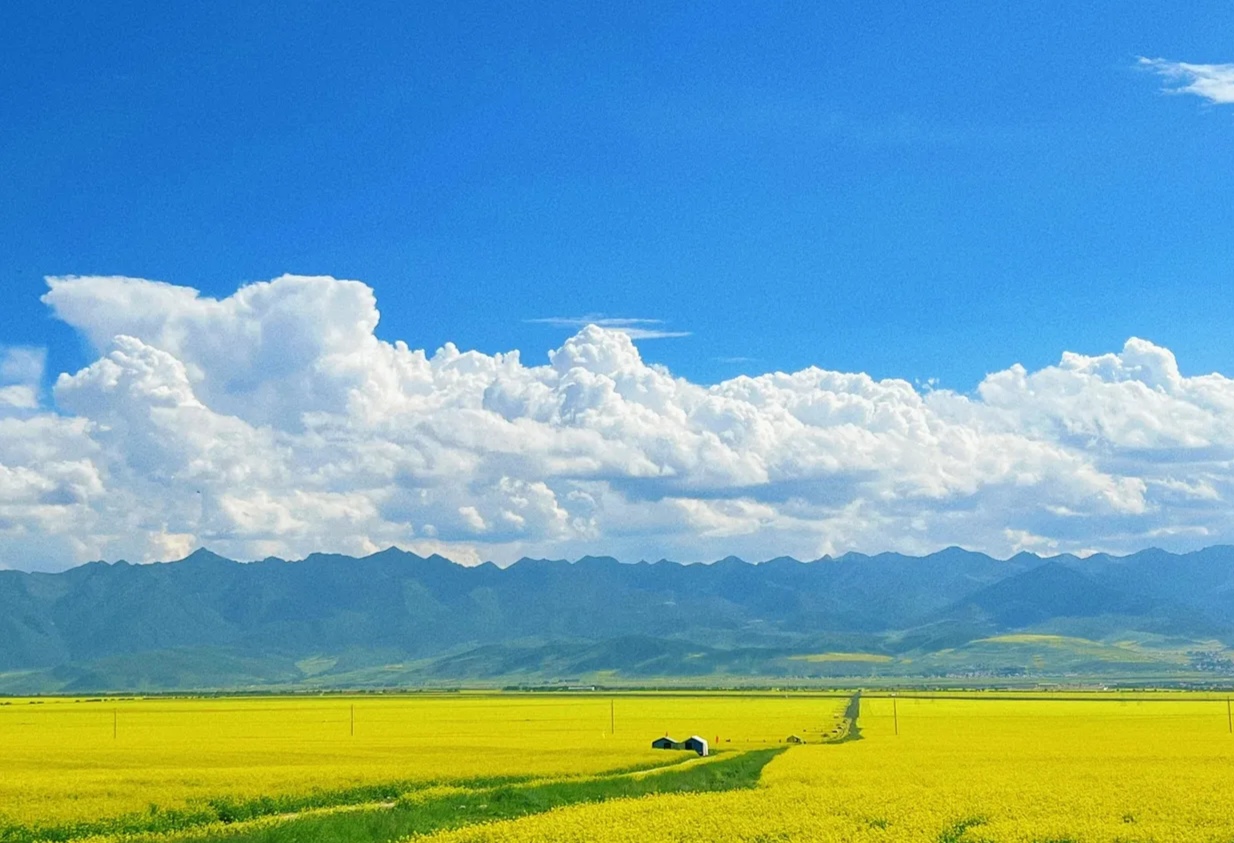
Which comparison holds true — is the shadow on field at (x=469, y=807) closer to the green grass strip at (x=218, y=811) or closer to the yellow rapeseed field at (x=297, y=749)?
the green grass strip at (x=218, y=811)

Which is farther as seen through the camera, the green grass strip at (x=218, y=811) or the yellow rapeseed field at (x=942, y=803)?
the green grass strip at (x=218, y=811)

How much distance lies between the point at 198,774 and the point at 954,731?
80694mm

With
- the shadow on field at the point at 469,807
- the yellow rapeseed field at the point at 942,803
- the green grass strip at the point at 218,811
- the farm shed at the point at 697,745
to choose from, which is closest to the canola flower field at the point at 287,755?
the green grass strip at the point at 218,811

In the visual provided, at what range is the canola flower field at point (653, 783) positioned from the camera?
46438 millimetres

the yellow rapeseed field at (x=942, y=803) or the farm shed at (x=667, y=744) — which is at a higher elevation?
the yellow rapeseed field at (x=942, y=803)

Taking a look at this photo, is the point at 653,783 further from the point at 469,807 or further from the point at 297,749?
the point at 297,749

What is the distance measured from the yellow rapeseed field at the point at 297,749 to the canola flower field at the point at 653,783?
37 cm

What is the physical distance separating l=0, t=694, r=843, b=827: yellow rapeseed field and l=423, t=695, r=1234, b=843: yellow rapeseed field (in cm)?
2070

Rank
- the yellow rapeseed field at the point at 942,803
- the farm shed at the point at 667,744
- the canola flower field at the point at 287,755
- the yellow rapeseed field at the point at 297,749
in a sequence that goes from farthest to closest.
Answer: the farm shed at the point at 667,744 < the yellow rapeseed field at the point at 297,749 < the canola flower field at the point at 287,755 < the yellow rapeseed field at the point at 942,803

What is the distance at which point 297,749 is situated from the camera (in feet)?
341

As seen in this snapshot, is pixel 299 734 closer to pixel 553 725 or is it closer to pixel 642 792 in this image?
pixel 553 725

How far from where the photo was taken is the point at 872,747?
94.2 m

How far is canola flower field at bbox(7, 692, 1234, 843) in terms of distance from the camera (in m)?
46.4

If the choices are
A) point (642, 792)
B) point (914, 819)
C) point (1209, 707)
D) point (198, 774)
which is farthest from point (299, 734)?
point (1209, 707)
